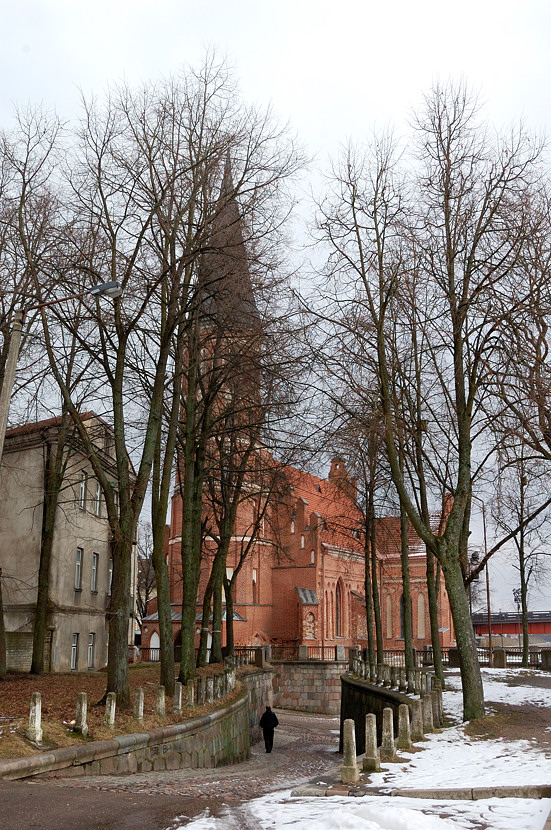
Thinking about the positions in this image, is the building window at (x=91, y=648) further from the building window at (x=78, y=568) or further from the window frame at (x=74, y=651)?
the building window at (x=78, y=568)

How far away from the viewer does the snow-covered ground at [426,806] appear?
7.64 m

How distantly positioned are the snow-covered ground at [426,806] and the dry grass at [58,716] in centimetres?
438

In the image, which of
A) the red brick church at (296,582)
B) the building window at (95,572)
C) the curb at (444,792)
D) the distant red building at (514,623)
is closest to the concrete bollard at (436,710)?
the curb at (444,792)

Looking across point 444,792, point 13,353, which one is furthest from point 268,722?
point 444,792

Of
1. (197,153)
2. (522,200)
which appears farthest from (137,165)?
(522,200)

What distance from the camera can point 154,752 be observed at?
1528 centimetres

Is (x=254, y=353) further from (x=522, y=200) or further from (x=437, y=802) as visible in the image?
(x=437, y=802)

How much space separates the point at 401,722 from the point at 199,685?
8.03 meters

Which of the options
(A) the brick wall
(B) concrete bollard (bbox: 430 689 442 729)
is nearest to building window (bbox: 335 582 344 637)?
(A) the brick wall

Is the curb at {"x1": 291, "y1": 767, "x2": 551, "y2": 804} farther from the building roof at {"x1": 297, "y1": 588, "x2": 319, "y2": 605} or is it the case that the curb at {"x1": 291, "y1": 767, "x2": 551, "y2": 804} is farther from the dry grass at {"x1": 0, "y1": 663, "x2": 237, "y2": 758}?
the building roof at {"x1": 297, "y1": 588, "x2": 319, "y2": 605}

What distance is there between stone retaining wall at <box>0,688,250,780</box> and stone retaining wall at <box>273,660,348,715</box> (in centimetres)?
2568

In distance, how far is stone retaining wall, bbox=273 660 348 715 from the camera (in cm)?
4816

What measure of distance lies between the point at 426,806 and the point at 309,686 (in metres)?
41.4

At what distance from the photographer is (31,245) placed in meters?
19.6
